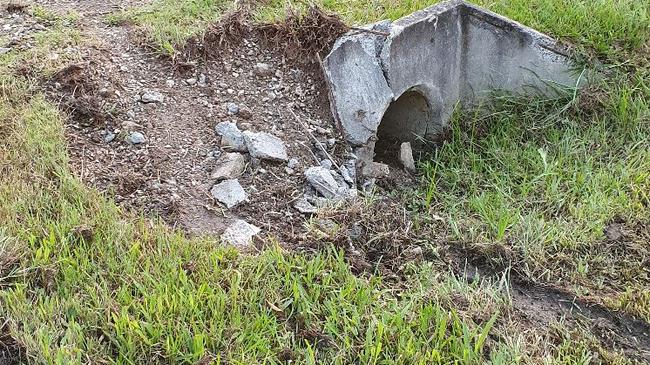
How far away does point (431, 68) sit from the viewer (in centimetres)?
405

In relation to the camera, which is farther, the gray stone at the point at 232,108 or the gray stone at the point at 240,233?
the gray stone at the point at 232,108

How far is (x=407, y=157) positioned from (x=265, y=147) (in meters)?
A: 1.00

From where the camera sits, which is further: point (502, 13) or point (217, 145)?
point (502, 13)

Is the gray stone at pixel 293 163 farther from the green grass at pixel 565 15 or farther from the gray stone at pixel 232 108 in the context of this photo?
the green grass at pixel 565 15

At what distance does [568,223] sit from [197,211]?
1769mm

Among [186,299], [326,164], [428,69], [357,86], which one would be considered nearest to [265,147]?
[326,164]

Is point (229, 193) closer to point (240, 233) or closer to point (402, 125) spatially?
point (240, 233)

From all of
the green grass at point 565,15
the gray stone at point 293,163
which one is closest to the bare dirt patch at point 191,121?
the gray stone at point 293,163

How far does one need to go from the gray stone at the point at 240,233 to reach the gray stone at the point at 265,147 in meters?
0.48

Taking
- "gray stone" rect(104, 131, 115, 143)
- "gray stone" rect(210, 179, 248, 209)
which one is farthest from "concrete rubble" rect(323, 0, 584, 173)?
"gray stone" rect(104, 131, 115, 143)

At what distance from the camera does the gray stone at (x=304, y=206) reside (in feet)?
10.2

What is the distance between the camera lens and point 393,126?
4.43m

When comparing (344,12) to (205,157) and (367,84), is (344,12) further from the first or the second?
(205,157)

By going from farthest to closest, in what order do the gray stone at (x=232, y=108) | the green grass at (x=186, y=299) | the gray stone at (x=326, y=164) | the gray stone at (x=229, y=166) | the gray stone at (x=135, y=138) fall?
the gray stone at (x=232, y=108) → the gray stone at (x=326, y=164) → the gray stone at (x=135, y=138) → the gray stone at (x=229, y=166) → the green grass at (x=186, y=299)
